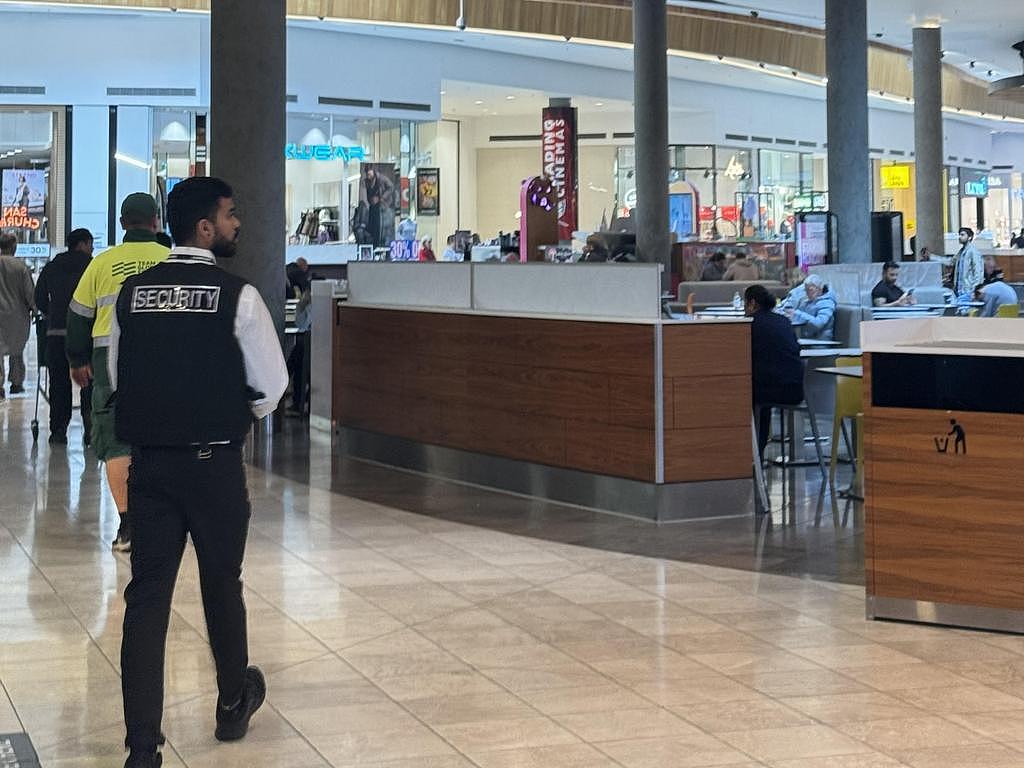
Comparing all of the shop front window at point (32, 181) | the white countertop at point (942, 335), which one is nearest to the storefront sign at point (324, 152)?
the shop front window at point (32, 181)

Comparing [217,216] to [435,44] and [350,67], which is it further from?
[435,44]

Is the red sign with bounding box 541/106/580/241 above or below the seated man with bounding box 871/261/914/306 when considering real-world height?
above

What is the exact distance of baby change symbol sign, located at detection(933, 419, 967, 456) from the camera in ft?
16.5

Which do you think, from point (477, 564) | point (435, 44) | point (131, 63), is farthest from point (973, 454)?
point (435, 44)

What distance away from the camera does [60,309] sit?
1002 centimetres

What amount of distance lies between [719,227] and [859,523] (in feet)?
81.3

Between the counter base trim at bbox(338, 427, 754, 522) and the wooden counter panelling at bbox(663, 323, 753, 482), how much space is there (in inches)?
3.1

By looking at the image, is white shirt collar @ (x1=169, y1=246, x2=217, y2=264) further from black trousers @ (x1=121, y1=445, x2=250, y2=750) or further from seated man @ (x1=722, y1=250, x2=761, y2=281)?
seated man @ (x1=722, y1=250, x2=761, y2=281)

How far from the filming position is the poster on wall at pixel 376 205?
2384 centimetres

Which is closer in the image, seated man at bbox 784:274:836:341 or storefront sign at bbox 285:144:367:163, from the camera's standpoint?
seated man at bbox 784:274:836:341

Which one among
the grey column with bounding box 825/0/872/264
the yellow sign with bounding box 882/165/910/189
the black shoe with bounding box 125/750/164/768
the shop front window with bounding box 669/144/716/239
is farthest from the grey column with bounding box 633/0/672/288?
the yellow sign with bounding box 882/165/910/189

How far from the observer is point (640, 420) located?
23.9ft

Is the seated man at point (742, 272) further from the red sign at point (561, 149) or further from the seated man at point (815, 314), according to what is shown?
the red sign at point (561, 149)

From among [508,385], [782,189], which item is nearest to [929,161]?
[782,189]
